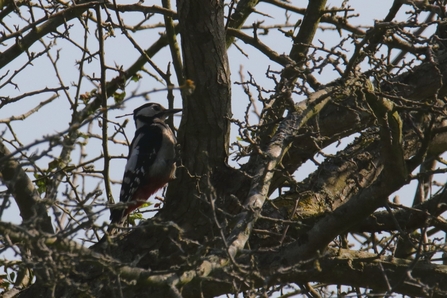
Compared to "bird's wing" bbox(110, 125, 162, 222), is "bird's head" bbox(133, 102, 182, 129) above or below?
above

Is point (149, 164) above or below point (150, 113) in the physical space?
below

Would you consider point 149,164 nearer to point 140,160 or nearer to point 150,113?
point 140,160

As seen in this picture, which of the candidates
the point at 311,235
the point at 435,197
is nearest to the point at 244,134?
the point at 311,235

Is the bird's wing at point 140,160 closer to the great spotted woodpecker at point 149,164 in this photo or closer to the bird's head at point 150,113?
the great spotted woodpecker at point 149,164

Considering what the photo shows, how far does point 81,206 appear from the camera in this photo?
2.67 metres

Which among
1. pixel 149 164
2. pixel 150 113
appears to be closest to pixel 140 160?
pixel 149 164

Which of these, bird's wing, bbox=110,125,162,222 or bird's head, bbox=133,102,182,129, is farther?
bird's head, bbox=133,102,182,129

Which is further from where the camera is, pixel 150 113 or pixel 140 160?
pixel 150 113

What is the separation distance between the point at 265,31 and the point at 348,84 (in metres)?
2.78

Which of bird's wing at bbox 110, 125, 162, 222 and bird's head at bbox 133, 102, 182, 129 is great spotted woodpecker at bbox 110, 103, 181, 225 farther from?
bird's head at bbox 133, 102, 182, 129

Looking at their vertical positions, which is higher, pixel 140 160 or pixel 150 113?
pixel 150 113

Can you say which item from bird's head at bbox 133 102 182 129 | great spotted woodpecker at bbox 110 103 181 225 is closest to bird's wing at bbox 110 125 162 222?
great spotted woodpecker at bbox 110 103 181 225

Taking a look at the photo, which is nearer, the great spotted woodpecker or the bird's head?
the great spotted woodpecker

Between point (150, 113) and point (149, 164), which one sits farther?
point (150, 113)
